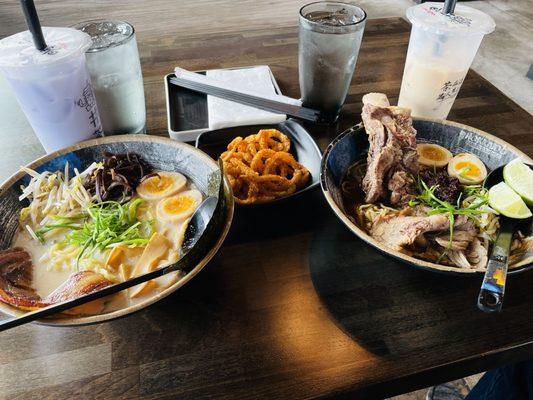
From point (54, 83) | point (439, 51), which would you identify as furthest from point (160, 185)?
point (439, 51)

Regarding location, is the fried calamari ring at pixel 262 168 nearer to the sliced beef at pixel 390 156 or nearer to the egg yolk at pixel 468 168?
the sliced beef at pixel 390 156

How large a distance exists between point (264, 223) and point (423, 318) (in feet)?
1.75

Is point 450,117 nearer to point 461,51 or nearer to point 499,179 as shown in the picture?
point 461,51

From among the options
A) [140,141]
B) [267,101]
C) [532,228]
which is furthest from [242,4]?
[532,228]

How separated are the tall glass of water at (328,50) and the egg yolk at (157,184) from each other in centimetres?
81

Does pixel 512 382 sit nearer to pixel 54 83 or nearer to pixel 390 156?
pixel 390 156

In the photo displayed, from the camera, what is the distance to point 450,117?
5.68ft

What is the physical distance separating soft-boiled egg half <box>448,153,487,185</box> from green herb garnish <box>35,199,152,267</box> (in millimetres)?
1000

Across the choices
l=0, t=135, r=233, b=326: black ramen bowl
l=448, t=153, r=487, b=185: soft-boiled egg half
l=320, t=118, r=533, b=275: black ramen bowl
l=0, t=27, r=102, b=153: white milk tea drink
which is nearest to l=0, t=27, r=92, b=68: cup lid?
l=0, t=27, r=102, b=153: white milk tea drink

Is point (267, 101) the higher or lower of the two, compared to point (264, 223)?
higher

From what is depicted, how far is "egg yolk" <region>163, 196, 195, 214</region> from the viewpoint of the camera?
3.87 ft

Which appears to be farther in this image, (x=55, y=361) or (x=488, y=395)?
(x=488, y=395)

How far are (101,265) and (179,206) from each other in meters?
0.28

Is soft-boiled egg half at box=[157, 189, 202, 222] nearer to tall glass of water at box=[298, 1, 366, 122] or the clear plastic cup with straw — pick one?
the clear plastic cup with straw
